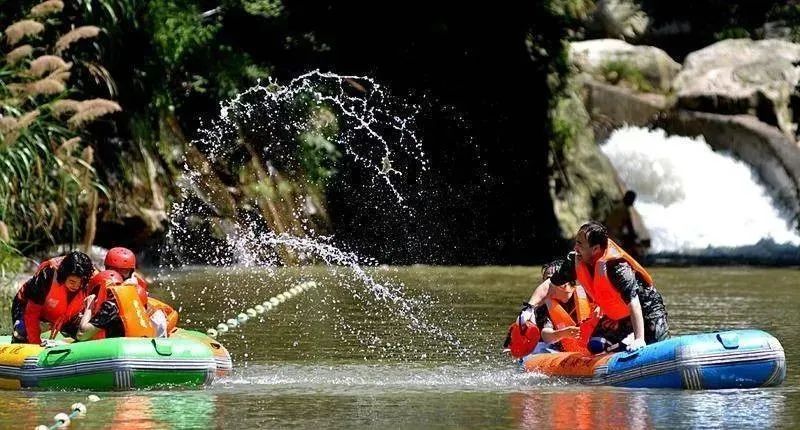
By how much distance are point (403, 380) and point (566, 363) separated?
3.81 ft

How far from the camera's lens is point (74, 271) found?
34.7 feet

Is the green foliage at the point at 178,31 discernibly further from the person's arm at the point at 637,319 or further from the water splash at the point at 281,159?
the person's arm at the point at 637,319

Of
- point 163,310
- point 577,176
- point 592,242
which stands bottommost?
point 163,310

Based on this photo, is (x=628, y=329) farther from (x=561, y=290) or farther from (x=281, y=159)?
(x=281, y=159)

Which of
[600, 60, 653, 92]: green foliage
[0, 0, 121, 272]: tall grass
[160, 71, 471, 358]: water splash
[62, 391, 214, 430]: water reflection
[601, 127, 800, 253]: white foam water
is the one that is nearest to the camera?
[62, 391, 214, 430]: water reflection

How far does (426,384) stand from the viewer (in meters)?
10.2

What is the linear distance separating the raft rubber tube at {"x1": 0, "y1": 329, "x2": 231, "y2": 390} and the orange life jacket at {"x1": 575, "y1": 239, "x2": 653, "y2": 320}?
8.64 feet

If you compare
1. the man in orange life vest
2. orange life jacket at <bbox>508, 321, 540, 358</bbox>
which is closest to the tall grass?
the man in orange life vest

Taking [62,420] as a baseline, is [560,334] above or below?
above

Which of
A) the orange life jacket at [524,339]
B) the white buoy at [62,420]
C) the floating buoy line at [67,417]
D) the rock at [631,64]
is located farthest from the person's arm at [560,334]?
the rock at [631,64]

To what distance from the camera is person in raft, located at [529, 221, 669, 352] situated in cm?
1021

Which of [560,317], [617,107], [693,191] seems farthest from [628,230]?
[560,317]

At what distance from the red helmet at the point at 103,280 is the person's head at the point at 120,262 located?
65mm

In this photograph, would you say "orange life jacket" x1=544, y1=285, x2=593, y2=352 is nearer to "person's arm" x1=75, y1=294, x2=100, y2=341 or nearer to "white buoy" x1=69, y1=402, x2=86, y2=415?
"person's arm" x1=75, y1=294, x2=100, y2=341
